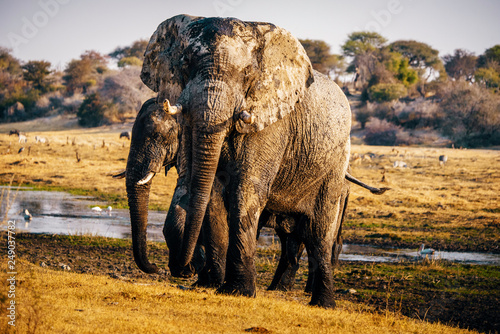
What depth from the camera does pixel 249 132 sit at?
732 cm

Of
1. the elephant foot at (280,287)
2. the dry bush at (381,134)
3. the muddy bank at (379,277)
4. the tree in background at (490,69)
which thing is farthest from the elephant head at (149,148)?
the tree in background at (490,69)

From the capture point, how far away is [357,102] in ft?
191

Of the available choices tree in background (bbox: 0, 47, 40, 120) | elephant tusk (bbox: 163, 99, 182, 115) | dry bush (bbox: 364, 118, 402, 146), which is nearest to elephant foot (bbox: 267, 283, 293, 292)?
elephant tusk (bbox: 163, 99, 182, 115)

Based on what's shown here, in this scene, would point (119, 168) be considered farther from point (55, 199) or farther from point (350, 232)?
point (350, 232)

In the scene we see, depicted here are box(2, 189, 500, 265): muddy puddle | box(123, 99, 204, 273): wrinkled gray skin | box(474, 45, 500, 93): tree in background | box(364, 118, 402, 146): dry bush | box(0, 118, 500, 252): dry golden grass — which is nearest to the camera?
box(123, 99, 204, 273): wrinkled gray skin

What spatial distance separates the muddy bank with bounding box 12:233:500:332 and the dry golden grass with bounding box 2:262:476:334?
146 cm

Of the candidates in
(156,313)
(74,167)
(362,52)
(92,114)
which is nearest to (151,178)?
(156,313)

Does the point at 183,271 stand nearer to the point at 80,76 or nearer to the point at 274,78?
the point at 274,78

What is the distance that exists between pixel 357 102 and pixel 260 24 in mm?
51659

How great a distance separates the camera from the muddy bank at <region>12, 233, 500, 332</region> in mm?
9085

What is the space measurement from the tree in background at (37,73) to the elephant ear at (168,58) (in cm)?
5608

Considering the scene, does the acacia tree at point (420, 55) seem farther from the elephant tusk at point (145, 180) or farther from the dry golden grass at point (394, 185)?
the elephant tusk at point (145, 180)

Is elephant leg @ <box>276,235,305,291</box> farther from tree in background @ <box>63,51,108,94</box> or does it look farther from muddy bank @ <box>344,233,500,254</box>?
tree in background @ <box>63,51,108,94</box>

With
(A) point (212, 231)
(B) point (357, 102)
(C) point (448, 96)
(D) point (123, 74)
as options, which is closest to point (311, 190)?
(A) point (212, 231)
